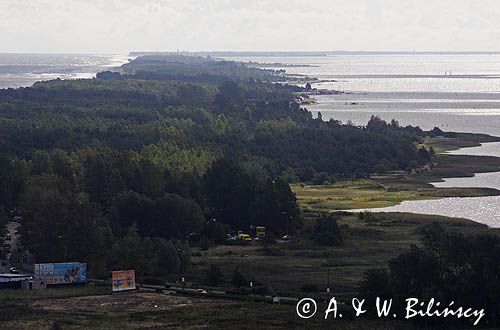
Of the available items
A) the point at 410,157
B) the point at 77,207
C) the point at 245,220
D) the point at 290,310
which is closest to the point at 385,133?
the point at 410,157

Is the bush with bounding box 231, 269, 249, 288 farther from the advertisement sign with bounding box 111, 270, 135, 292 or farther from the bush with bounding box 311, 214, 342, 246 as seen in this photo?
the bush with bounding box 311, 214, 342, 246

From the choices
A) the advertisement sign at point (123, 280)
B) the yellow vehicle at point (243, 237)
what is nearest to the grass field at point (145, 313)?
the advertisement sign at point (123, 280)

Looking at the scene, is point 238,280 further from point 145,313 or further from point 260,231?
point 260,231

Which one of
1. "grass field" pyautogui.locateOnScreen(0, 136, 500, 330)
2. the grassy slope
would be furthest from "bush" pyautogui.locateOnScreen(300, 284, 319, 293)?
the grassy slope

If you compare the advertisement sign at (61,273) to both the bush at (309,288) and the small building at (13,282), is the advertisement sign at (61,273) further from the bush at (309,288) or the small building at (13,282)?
the bush at (309,288)

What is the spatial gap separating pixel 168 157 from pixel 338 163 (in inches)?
866

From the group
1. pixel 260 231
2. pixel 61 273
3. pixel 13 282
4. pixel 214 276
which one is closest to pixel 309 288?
pixel 214 276

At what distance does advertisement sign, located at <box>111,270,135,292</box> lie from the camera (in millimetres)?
43656

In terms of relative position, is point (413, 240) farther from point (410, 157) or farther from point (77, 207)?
point (410, 157)

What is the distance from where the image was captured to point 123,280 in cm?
4388

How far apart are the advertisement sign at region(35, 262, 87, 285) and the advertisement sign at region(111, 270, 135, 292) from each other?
310cm

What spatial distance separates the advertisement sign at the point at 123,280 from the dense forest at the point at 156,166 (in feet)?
13.9

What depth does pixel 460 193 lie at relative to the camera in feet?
260

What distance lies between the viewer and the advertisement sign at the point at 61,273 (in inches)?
1818
